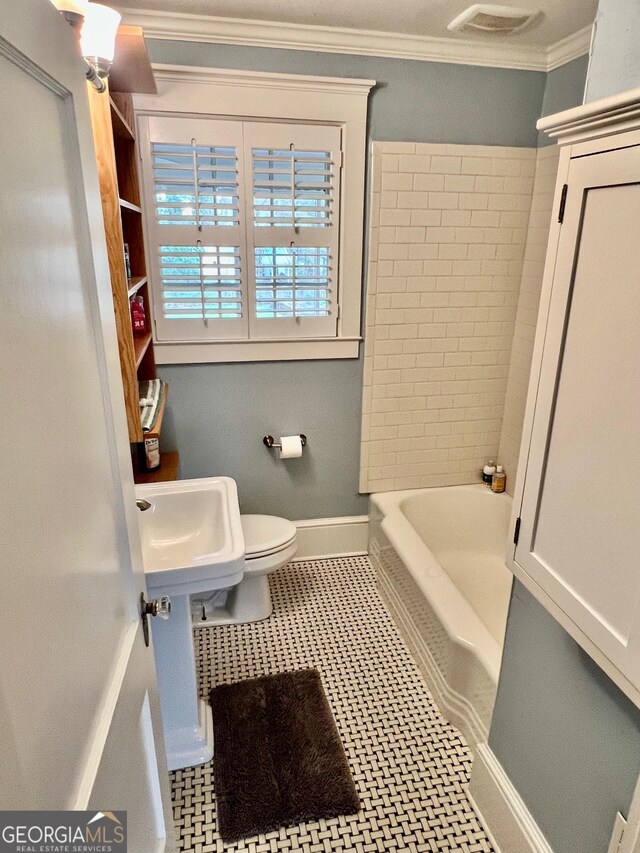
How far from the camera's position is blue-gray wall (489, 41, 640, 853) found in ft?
3.63

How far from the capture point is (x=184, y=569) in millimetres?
1493

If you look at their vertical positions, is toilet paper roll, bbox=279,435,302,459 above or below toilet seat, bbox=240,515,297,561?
above

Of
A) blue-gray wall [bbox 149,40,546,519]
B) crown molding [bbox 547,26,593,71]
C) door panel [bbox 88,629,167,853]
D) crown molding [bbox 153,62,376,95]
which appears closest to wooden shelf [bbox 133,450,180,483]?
blue-gray wall [bbox 149,40,546,519]

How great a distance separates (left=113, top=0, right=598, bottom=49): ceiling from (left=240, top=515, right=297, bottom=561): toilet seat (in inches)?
80.8

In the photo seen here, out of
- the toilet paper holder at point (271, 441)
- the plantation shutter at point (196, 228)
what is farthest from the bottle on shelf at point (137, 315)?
the toilet paper holder at point (271, 441)

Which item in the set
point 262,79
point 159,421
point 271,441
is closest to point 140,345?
point 159,421

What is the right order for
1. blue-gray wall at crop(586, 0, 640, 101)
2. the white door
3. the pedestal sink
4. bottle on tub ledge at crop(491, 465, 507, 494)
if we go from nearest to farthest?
the white door < blue-gray wall at crop(586, 0, 640, 101) < the pedestal sink < bottle on tub ledge at crop(491, 465, 507, 494)

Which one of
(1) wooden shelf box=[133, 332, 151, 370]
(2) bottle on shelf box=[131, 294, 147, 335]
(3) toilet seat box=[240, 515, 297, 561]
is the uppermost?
Result: (2) bottle on shelf box=[131, 294, 147, 335]

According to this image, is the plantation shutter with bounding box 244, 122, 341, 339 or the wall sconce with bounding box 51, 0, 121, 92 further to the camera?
the plantation shutter with bounding box 244, 122, 341, 339

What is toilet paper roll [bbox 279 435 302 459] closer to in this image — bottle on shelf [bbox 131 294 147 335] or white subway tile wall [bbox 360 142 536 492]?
white subway tile wall [bbox 360 142 536 492]

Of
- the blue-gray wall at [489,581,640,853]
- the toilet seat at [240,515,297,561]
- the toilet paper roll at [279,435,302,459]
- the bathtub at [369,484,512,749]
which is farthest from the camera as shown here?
the toilet paper roll at [279,435,302,459]

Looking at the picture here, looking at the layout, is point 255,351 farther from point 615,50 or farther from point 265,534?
point 615,50

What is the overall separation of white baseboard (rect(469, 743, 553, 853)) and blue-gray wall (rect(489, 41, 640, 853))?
3 centimetres

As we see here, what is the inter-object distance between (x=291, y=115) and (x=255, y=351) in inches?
39.5
